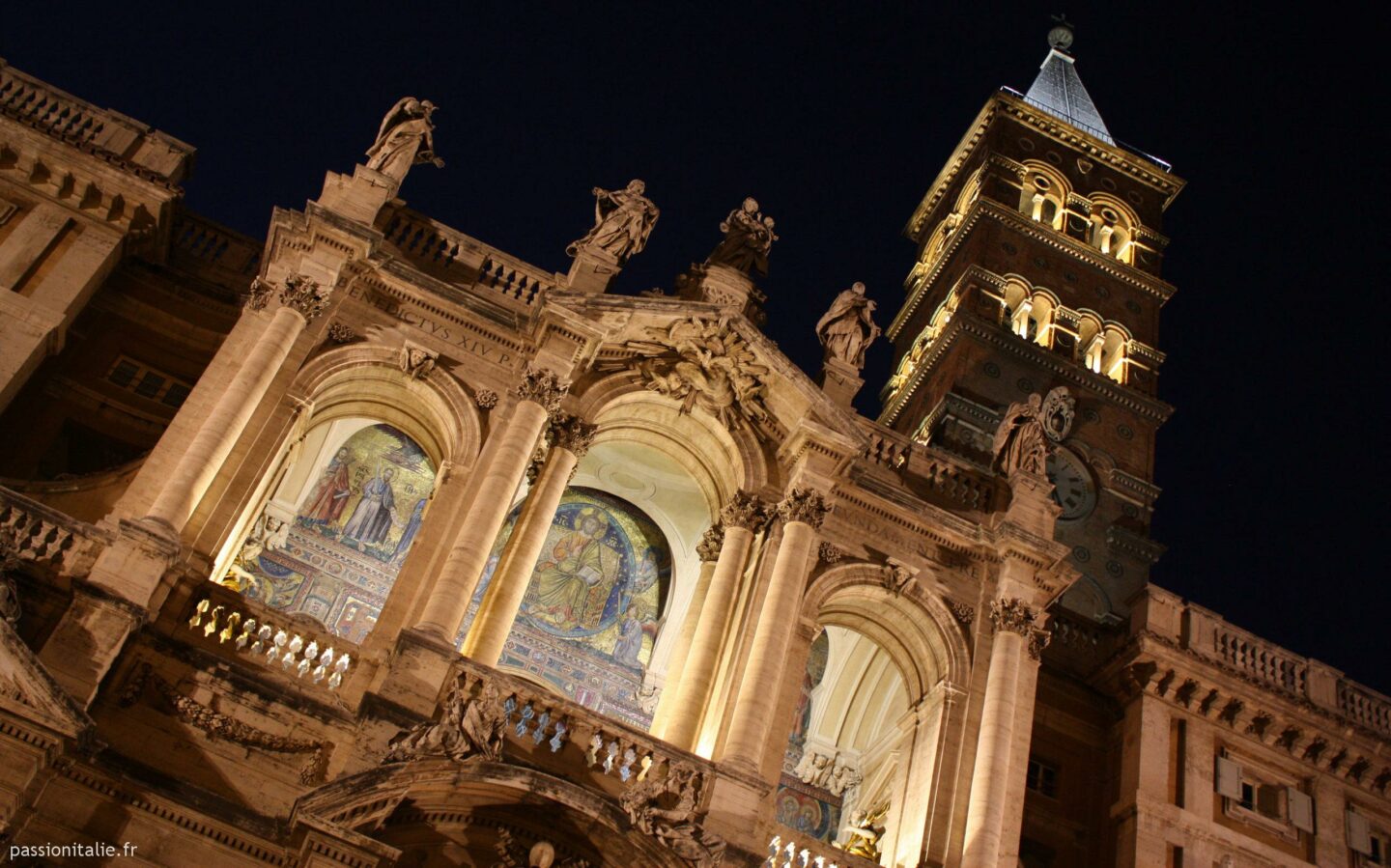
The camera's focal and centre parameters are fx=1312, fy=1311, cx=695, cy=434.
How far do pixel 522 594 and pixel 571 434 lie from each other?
3011mm

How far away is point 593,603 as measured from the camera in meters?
23.4

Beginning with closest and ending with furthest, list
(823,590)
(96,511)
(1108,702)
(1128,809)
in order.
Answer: (96,511), (823,590), (1128,809), (1108,702)

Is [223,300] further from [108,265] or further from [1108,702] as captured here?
[1108,702]

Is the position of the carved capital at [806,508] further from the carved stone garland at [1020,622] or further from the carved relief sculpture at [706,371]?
the carved stone garland at [1020,622]

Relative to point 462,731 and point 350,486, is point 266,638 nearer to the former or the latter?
point 462,731

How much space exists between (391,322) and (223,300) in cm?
343

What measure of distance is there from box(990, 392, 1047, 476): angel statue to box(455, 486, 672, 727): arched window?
246 inches

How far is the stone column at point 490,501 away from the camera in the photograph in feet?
55.6

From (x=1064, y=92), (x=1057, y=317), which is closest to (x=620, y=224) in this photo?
(x=1057, y=317)

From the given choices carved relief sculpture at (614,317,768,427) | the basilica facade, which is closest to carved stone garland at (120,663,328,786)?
the basilica facade

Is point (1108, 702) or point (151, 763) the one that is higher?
point (1108, 702)

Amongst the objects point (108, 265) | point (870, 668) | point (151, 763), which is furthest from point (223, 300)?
point (870, 668)

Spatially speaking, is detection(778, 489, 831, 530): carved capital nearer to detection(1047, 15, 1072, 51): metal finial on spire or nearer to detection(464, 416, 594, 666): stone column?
detection(464, 416, 594, 666): stone column

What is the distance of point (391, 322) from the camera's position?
2011 cm
